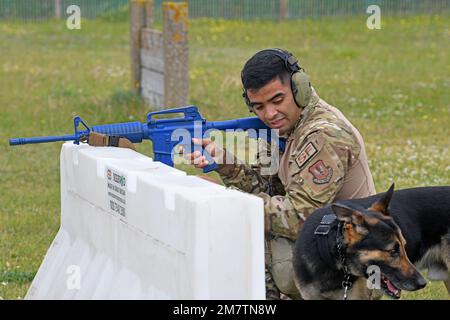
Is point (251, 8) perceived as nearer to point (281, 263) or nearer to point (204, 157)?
point (204, 157)

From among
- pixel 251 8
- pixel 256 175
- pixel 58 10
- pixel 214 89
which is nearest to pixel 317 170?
pixel 256 175

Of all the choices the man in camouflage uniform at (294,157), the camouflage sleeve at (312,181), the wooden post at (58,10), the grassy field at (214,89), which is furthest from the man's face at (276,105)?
the wooden post at (58,10)

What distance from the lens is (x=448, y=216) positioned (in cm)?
529

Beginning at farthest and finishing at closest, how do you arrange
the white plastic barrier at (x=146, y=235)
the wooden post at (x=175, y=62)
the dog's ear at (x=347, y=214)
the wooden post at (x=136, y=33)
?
1. the wooden post at (x=136, y=33)
2. the wooden post at (x=175, y=62)
3. the dog's ear at (x=347, y=214)
4. the white plastic barrier at (x=146, y=235)

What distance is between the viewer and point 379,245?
463cm

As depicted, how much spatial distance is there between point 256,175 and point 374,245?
1.54m

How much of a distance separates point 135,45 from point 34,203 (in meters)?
5.56

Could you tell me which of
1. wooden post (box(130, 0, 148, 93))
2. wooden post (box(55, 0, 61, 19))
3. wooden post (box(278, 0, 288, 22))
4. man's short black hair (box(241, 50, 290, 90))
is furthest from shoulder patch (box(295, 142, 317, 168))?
wooden post (box(55, 0, 61, 19))

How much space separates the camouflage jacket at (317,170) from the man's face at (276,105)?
0.22ft

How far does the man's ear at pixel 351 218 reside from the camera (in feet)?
15.0

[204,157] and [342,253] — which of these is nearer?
[342,253]

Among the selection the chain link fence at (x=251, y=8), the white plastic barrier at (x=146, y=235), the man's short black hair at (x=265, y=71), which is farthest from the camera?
the chain link fence at (x=251, y=8)

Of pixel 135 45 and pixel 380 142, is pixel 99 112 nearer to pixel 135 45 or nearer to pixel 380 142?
pixel 135 45

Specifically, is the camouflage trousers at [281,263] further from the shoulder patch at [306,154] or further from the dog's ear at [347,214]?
the dog's ear at [347,214]
